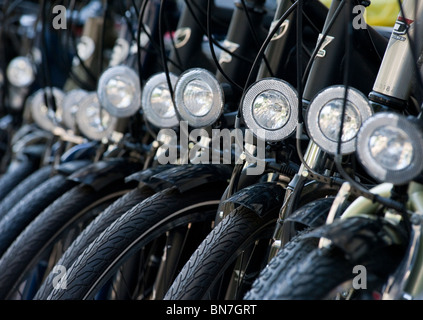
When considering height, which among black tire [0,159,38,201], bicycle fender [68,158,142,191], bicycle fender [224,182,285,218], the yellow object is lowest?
black tire [0,159,38,201]

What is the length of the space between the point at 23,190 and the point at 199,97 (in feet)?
4.19

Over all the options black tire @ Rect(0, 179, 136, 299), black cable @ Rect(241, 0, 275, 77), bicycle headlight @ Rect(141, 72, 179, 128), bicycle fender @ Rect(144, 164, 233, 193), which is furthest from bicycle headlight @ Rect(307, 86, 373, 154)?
black tire @ Rect(0, 179, 136, 299)

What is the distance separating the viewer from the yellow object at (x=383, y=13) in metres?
2.20

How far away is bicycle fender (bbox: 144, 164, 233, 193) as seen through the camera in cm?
190

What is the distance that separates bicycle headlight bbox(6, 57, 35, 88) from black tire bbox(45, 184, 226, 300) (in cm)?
173

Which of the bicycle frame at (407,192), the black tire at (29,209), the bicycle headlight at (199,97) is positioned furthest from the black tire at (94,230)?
the bicycle frame at (407,192)

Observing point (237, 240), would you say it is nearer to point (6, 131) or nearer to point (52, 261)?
point (52, 261)

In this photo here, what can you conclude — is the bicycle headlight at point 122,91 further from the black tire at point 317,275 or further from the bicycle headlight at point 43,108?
the black tire at point 317,275

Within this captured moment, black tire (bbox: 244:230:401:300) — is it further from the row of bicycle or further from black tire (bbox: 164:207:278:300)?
black tire (bbox: 164:207:278:300)

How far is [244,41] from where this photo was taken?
84.6 inches

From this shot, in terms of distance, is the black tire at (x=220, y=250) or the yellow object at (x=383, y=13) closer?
the black tire at (x=220, y=250)

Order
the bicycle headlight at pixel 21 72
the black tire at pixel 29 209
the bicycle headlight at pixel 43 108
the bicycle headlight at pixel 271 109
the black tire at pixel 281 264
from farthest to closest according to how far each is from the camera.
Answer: the bicycle headlight at pixel 21 72, the bicycle headlight at pixel 43 108, the black tire at pixel 29 209, the bicycle headlight at pixel 271 109, the black tire at pixel 281 264

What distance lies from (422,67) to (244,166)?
533mm

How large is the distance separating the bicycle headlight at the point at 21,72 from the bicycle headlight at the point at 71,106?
2.62 feet
